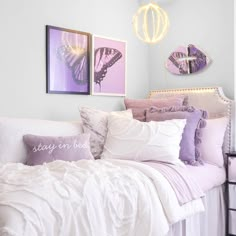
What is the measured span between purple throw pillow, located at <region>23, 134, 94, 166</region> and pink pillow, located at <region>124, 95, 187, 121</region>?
0.79 metres

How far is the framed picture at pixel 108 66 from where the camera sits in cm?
310

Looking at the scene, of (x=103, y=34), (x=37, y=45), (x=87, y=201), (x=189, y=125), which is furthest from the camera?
(x=103, y=34)

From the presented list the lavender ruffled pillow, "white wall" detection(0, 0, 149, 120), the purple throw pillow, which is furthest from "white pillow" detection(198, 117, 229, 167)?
"white wall" detection(0, 0, 149, 120)

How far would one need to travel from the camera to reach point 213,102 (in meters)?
2.88

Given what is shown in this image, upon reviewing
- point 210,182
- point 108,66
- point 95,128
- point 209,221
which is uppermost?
point 108,66

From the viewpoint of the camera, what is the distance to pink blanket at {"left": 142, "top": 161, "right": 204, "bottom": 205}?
6.38ft

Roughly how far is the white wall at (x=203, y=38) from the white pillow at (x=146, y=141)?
0.83m

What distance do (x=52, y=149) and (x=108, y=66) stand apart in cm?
130

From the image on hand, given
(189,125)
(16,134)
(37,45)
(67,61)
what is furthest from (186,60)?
(16,134)

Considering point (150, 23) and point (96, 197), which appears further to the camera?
point (150, 23)

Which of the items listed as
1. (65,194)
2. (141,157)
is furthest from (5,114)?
(65,194)

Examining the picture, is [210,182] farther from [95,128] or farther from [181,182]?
[95,128]

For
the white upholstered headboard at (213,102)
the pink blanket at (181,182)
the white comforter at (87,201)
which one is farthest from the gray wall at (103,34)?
the pink blanket at (181,182)

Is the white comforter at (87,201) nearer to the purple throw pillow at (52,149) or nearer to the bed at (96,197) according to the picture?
the bed at (96,197)
